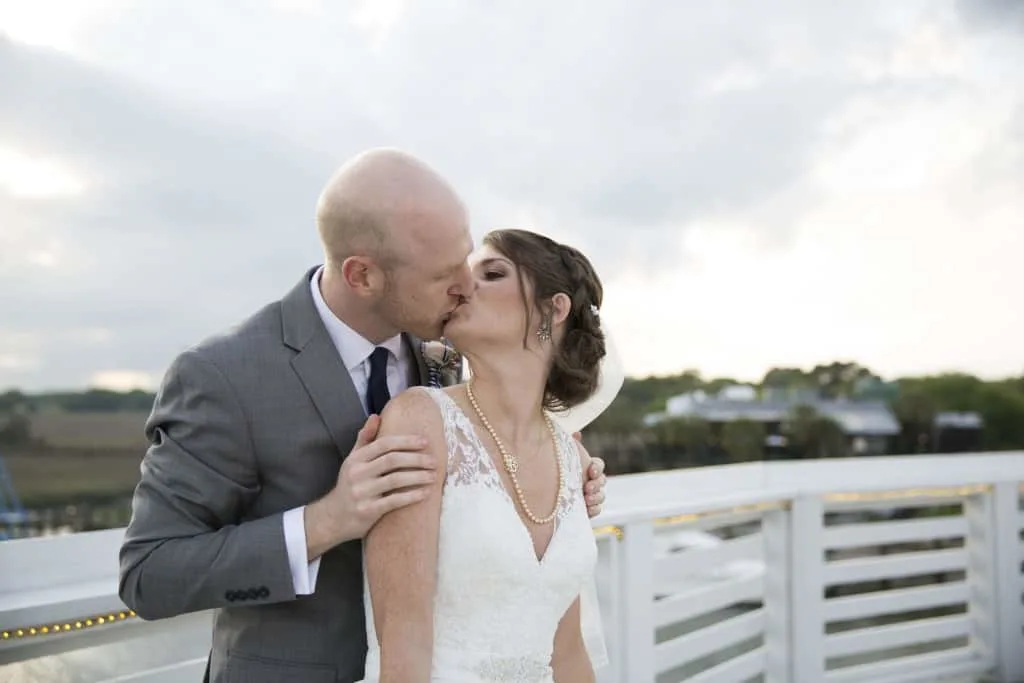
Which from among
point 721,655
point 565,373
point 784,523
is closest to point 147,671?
point 565,373

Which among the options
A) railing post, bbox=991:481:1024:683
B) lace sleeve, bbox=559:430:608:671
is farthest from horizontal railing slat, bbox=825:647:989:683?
lace sleeve, bbox=559:430:608:671

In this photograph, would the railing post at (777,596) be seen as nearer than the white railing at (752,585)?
No

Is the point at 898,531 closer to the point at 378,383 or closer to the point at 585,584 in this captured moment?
the point at 585,584

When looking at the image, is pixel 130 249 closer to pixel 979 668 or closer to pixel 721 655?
pixel 721 655

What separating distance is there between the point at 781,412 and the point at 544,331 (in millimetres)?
39094

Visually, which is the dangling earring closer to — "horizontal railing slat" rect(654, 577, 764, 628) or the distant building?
"horizontal railing slat" rect(654, 577, 764, 628)

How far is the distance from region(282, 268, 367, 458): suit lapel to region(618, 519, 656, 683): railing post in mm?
1582

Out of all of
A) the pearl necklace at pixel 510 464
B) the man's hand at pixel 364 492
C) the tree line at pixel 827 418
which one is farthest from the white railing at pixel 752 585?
the tree line at pixel 827 418

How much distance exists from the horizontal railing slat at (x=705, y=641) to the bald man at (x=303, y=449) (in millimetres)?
1876

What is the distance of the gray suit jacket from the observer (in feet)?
4.19

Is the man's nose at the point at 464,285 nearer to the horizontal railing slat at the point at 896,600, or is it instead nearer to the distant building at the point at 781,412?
the horizontal railing slat at the point at 896,600

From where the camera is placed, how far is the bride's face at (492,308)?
1505mm

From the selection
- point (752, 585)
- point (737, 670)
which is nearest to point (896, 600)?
point (752, 585)

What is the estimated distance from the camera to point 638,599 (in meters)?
2.86
